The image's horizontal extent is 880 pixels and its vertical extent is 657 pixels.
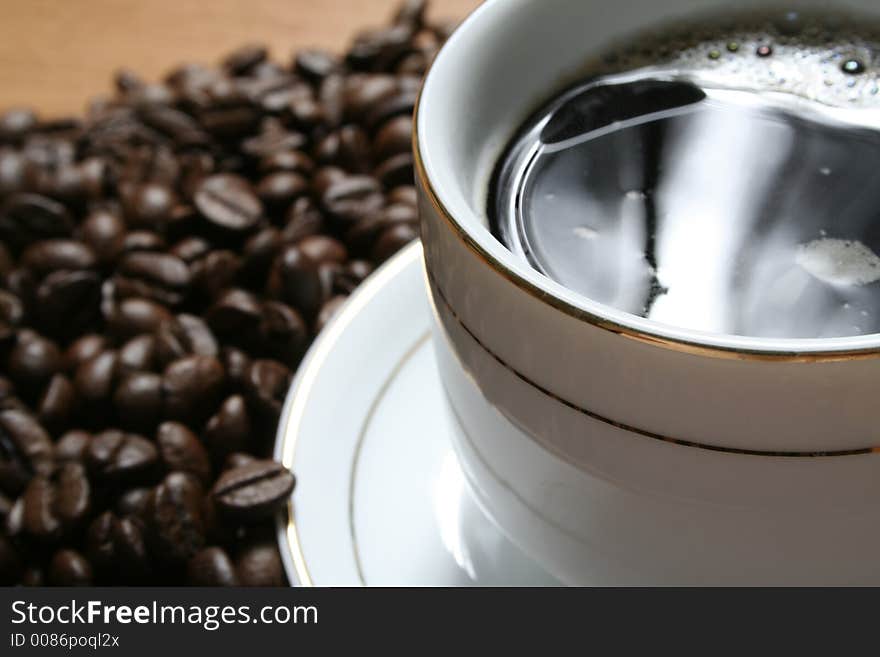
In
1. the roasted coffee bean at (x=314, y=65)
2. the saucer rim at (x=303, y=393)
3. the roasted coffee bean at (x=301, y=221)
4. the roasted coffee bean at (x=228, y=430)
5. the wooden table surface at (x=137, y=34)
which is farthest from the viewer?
the wooden table surface at (x=137, y=34)

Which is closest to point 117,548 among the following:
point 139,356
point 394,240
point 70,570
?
point 70,570

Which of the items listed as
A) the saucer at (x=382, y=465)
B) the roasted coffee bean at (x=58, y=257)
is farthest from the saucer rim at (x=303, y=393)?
the roasted coffee bean at (x=58, y=257)

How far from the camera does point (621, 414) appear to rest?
614 mm

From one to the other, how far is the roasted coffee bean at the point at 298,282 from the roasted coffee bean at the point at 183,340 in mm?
98

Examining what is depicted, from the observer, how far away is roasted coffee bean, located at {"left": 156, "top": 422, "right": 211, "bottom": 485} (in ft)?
3.64

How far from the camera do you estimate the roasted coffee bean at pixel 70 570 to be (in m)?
1.04

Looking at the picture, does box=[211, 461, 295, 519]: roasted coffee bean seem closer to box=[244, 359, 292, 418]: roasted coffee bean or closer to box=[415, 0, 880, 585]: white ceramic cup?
box=[244, 359, 292, 418]: roasted coffee bean

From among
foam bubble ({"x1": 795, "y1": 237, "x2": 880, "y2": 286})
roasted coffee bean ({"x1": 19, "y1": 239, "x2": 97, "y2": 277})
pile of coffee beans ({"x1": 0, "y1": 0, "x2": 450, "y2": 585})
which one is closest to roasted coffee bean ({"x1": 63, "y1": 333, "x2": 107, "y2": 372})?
pile of coffee beans ({"x1": 0, "y1": 0, "x2": 450, "y2": 585})

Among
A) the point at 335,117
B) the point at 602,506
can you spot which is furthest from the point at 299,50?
the point at 602,506

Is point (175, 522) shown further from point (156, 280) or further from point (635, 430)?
point (635, 430)

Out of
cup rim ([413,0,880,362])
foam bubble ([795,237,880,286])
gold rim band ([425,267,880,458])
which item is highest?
cup rim ([413,0,880,362])

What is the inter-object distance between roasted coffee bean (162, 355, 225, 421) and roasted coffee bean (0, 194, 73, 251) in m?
0.34

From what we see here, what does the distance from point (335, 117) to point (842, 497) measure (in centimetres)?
106

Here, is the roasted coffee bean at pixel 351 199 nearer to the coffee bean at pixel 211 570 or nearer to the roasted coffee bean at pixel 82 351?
the roasted coffee bean at pixel 82 351
